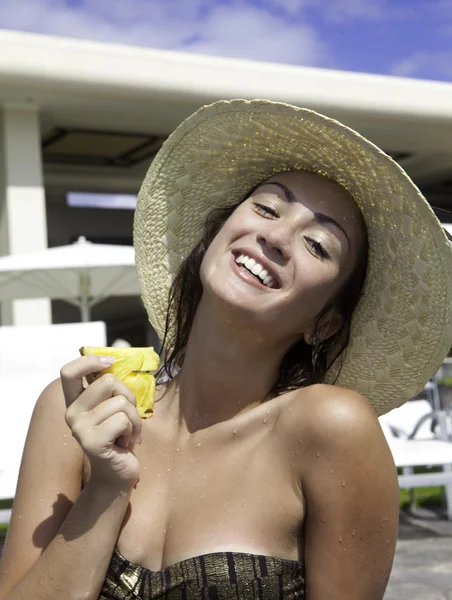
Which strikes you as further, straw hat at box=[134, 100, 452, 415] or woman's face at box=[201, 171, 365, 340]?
straw hat at box=[134, 100, 452, 415]

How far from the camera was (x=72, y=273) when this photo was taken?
9.92 meters

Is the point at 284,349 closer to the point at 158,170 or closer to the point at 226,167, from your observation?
the point at 226,167

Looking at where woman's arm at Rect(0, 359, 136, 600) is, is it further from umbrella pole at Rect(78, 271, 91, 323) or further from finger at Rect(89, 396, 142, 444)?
umbrella pole at Rect(78, 271, 91, 323)

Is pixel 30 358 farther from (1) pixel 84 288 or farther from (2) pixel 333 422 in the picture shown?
(1) pixel 84 288

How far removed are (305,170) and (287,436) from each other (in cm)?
68

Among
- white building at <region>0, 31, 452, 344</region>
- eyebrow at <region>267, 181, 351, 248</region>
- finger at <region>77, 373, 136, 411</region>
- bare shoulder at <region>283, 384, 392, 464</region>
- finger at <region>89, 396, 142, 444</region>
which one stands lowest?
bare shoulder at <region>283, 384, 392, 464</region>

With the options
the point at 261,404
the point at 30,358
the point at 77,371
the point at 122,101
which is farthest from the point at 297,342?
the point at 122,101

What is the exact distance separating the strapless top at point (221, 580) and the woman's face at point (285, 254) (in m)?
0.45

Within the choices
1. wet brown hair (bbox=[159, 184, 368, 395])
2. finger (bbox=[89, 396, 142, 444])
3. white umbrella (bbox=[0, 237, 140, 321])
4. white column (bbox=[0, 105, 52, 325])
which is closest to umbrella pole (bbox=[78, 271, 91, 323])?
white umbrella (bbox=[0, 237, 140, 321])

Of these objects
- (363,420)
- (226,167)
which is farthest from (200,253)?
(363,420)

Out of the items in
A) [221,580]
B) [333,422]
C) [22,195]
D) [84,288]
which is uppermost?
[22,195]

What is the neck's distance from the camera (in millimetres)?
1745

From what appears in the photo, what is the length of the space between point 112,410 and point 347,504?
48 cm

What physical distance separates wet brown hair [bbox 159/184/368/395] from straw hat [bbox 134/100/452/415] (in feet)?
0.20
